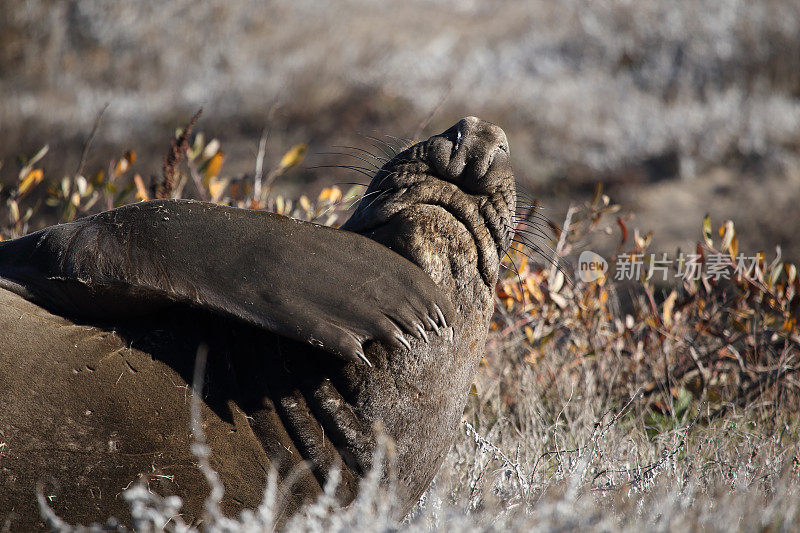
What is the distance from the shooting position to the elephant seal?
246cm

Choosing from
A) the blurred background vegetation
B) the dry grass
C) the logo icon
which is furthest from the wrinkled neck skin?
the blurred background vegetation

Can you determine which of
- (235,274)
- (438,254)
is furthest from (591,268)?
(235,274)

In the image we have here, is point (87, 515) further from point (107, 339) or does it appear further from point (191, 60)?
point (191, 60)

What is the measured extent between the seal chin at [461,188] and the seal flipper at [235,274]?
13.6 inches

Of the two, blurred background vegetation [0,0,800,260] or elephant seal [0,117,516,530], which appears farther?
blurred background vegetation [0,0,800,260]

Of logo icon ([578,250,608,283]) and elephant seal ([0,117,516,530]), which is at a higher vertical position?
logo icon ([578,250,608,283])

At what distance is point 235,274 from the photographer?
8.12ft

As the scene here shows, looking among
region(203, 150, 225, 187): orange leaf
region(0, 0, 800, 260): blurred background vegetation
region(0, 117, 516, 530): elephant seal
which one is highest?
region(0, 0, 800, 260): blurred background vegetation

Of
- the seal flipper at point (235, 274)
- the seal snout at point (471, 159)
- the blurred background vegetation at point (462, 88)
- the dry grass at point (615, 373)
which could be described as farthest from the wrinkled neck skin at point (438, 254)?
the blurred background vegetation at point (462, 88)

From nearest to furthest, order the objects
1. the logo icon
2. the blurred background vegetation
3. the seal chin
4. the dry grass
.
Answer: the seal chin
the dry grass
the logo icon
the blurred background vegetation

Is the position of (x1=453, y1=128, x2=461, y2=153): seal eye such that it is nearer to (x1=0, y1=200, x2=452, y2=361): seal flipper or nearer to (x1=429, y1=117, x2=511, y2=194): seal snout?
(x1=429, y1=117, x2=511, y2=194): seal snout

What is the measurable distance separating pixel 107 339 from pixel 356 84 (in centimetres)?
1430

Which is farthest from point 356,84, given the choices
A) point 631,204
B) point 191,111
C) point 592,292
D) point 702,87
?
point 592,292

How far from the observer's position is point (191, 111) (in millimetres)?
15328
